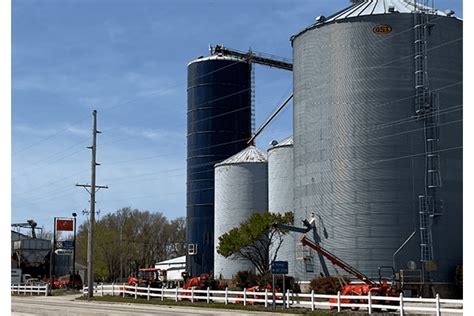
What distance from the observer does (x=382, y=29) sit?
49156mm

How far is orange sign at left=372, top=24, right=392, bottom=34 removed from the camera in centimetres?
4903

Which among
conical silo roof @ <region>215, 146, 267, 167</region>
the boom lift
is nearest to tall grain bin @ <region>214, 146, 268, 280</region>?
conical silo roof @ <region>215, 146, 267, 167</region>

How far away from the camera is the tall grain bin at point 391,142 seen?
46.8 meters

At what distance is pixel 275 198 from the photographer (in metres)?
66.1

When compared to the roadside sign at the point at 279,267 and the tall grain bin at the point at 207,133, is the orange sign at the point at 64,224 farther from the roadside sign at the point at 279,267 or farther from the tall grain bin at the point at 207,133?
the roadside sign at the point at 279,267

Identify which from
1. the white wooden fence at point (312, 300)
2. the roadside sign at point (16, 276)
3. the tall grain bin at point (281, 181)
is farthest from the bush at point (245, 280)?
the roadside sign at point (16, 276)

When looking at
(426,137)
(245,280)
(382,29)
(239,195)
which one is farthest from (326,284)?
(239,195)

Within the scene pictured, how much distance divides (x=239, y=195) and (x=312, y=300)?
39761 millimetres

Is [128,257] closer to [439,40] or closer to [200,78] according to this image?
[200,78]

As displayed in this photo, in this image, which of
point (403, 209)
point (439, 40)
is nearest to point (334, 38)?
point (439, 40)

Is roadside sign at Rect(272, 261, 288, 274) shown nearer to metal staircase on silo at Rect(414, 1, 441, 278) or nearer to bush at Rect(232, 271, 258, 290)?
metal staircase on silo at Rect(414, 1, 441, 278)

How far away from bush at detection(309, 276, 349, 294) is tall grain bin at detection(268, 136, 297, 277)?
606 inches

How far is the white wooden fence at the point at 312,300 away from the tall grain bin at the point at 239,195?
18.0 metres

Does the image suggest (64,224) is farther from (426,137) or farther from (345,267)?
(426,137)
